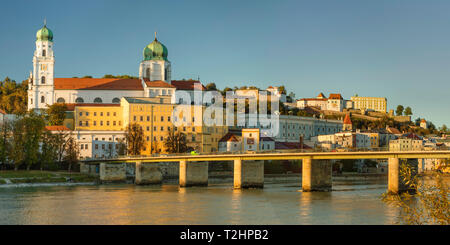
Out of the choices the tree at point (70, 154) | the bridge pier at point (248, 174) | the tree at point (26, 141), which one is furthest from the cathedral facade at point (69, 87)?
the bridge pier at point (248, 174)

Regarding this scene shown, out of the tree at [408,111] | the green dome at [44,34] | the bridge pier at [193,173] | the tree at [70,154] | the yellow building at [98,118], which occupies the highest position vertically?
the green dome at [44,34]

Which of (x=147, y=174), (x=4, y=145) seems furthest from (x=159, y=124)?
(x=4, y=145)

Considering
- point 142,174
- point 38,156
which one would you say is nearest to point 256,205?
point 142,174

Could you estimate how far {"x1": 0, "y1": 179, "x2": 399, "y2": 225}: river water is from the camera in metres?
40.4

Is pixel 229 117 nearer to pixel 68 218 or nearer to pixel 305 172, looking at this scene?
pixel 305 172

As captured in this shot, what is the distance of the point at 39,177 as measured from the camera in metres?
78.7

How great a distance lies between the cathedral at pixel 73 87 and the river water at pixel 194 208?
6388cm

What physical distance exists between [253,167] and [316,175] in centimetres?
1008

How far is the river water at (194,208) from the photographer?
40.4 meters

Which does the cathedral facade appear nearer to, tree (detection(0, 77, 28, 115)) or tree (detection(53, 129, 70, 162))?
tree (detection(0, 77, 28, 115))

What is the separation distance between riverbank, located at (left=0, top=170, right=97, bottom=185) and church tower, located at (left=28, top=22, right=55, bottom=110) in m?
41.3

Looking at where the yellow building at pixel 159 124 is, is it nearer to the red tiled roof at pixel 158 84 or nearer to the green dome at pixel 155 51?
the red tiled roof at pixel 158 84

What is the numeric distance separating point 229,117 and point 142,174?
140 feet

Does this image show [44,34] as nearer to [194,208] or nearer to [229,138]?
[229,138]
